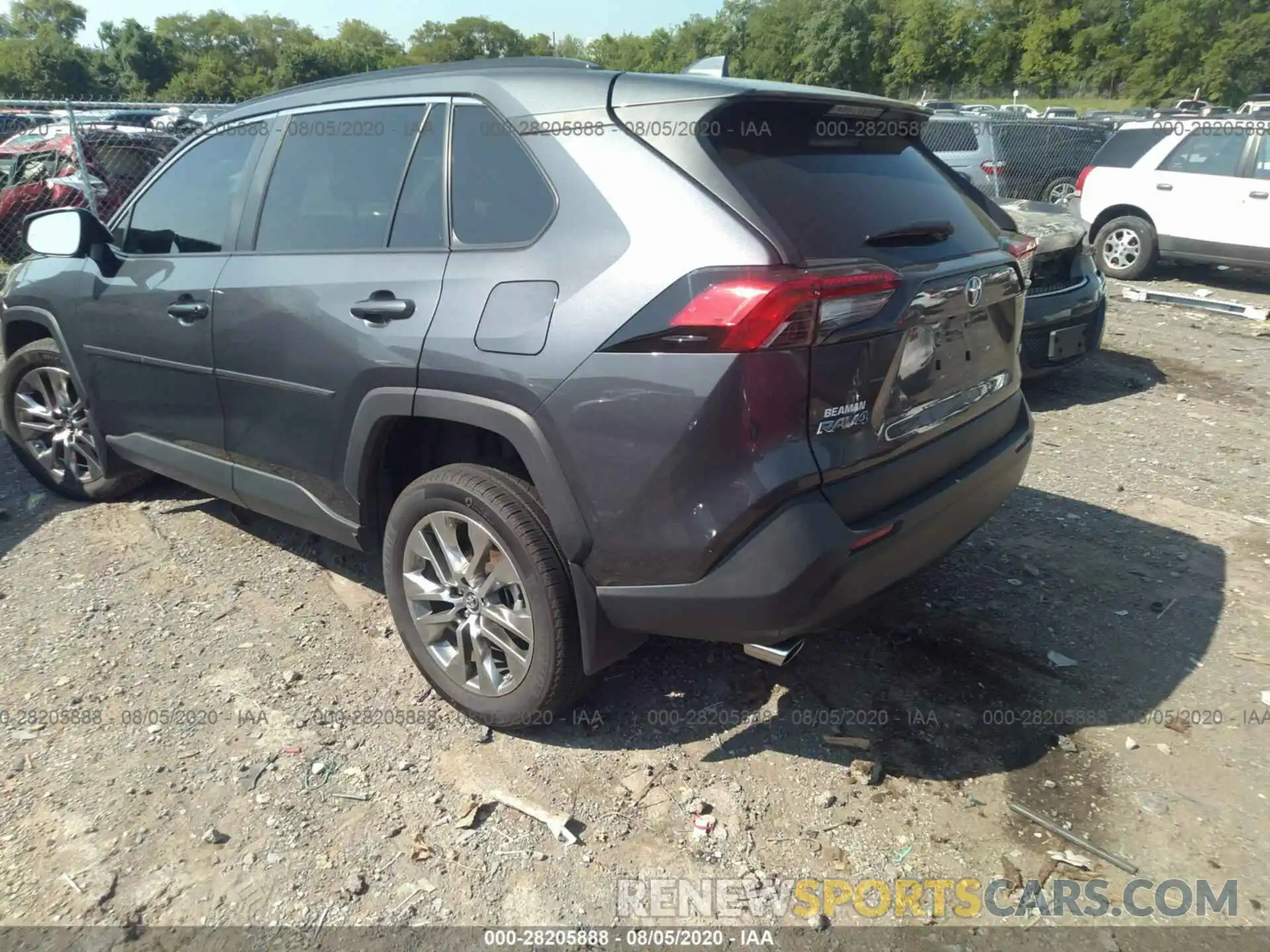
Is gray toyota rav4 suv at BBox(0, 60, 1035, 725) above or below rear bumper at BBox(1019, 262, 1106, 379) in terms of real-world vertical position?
above

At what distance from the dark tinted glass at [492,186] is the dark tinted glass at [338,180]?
280 mm

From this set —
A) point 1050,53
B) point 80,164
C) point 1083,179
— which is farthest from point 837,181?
point 1050,53

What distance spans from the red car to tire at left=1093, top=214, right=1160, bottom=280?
11.3 meters

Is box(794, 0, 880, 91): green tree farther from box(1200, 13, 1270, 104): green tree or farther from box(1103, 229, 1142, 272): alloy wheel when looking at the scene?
box(1103, 229, 1142, 272): alloy wheel

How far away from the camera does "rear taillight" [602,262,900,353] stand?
2080mm

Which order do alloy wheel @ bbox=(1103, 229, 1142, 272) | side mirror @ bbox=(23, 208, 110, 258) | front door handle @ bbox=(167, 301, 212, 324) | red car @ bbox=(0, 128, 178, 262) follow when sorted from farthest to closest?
red car @ bbox=(0, 128, 178, 262) → alloy wheel @ bbox=(1103, 229, 1142, 272) → side mirror @ bbox=(23, 208, 110, 258) → front door handle @ bbox=(167, 301, 212, 324)

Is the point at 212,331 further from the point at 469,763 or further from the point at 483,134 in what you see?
the point at 469,763

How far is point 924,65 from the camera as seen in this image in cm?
7169

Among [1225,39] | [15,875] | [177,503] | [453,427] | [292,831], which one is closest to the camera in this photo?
[15,875]

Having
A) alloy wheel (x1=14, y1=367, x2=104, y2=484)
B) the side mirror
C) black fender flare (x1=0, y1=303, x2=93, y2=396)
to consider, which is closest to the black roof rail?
the side mirror

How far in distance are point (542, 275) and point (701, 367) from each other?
57 cm

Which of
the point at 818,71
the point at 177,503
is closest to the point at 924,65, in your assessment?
the point at 818,71

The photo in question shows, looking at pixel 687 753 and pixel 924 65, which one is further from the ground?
pixel 924 65

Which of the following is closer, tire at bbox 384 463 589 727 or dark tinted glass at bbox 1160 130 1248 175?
tire at bbox 384 463 589 727
